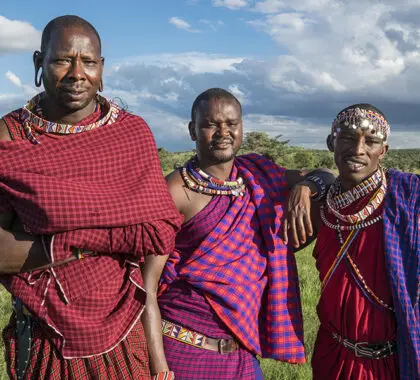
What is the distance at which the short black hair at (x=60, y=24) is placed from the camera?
2.61 meters

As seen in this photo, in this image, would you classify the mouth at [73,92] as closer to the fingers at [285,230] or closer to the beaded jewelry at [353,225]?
the fingers at [285,230]

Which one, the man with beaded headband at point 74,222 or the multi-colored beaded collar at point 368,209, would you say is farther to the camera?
the multi-colored beaded collar at point 368,209

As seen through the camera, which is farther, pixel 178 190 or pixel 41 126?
pixel 178 190

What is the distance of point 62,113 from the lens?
8.79ft

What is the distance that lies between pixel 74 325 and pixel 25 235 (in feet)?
1.51

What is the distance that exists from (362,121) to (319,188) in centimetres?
46

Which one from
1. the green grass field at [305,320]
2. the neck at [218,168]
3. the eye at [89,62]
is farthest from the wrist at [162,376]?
the green grass field at [305,320]

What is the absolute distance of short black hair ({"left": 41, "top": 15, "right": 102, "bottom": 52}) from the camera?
2.61m

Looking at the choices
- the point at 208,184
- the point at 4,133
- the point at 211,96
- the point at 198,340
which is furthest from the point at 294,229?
the point at 4,133

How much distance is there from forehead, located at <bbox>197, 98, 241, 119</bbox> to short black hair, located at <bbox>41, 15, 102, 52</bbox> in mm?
901

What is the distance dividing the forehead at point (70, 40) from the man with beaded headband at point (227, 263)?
953 millimetres

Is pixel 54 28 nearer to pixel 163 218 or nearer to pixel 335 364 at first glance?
pixel 163 218

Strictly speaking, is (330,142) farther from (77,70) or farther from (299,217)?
(77,70)

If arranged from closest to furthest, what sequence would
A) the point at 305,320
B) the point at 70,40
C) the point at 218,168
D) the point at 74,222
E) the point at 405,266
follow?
the point at 74,222
the point at 70,40
the point at 405,266
the point at 218,168
the point at 305,320
